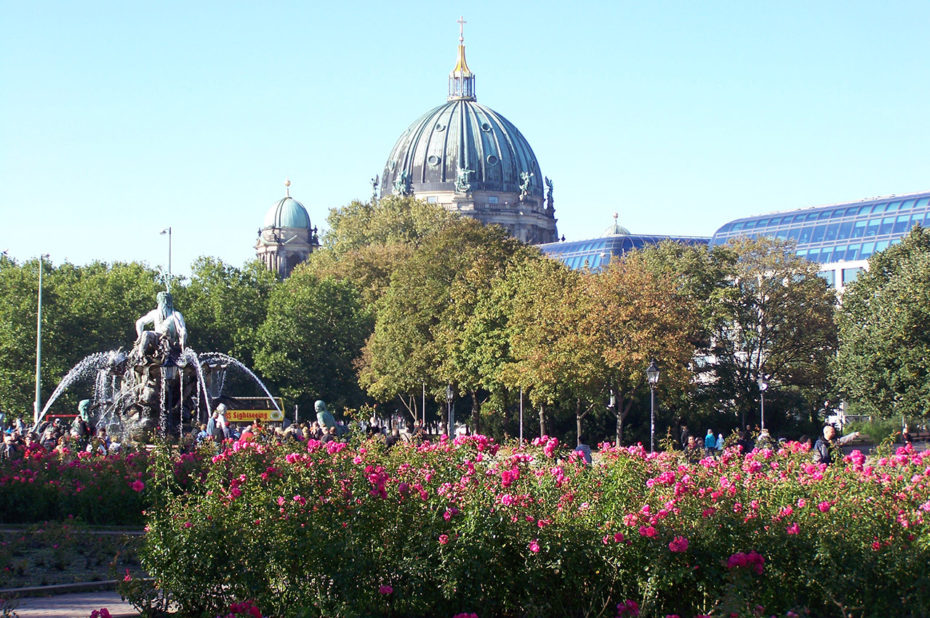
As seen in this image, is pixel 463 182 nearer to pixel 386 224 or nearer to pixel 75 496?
pixel 386 224

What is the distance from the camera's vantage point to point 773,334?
2127 inches

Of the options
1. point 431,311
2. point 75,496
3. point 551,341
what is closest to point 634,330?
point 551,341

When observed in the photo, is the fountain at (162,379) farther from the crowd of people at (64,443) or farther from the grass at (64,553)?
the grass at (64,553)

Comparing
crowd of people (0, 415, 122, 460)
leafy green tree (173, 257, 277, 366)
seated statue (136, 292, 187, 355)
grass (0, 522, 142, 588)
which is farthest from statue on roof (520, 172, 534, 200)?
grass (0, 522, 142, 588)

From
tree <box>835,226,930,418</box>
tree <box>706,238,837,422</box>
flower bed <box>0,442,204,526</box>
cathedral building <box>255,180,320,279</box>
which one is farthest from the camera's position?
cathedral building <box>255,180,320,279</box>

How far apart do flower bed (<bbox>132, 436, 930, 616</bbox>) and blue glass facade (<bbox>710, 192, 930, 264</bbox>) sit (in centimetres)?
6775

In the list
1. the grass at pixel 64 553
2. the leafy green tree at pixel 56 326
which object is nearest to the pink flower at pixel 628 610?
the grass at pixel 64 553

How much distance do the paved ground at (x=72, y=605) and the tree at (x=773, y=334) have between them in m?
42.1

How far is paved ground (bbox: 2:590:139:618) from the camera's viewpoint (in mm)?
12492

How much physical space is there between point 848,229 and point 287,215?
3935 inches

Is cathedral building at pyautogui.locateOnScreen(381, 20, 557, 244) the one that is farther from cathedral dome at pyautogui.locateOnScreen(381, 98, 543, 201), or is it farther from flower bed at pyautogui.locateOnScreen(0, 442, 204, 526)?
flower bed at pyautogui.locateOnScreen(0, 442, 204, 526)

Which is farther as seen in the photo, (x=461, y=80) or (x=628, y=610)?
(x=461, y=80)

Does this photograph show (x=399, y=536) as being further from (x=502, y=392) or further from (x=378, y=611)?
(x=502, y=392)

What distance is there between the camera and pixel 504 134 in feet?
570
